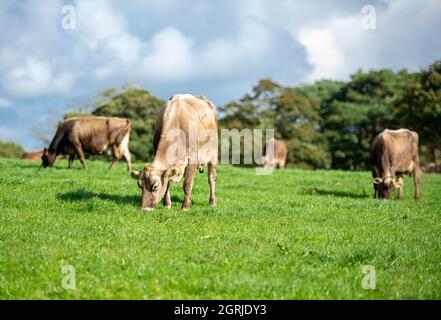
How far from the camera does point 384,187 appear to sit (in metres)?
19.8

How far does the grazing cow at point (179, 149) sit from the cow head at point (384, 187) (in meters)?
8.81

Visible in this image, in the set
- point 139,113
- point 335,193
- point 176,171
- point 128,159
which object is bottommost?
point 335,193

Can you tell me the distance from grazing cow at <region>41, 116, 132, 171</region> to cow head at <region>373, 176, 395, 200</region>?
39.0ft

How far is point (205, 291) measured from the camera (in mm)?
6809

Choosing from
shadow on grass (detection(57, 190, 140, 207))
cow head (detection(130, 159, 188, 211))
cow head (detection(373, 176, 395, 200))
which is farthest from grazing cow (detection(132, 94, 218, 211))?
cow head (detection(373, 176, 395, 200))

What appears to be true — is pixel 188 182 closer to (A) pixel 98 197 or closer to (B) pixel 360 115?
(A) pixel 98 197

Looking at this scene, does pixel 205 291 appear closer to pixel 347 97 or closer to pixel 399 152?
pixel 399 152

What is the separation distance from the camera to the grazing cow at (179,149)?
1198 centimetres

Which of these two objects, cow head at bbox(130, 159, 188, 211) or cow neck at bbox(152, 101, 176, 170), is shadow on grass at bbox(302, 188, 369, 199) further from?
cow head at bbox(130, 159, 188, 211)

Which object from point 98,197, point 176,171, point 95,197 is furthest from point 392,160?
point 95,197

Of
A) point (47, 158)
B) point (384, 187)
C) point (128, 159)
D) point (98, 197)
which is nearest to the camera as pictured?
point (98, 197)

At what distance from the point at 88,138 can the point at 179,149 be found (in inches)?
547
